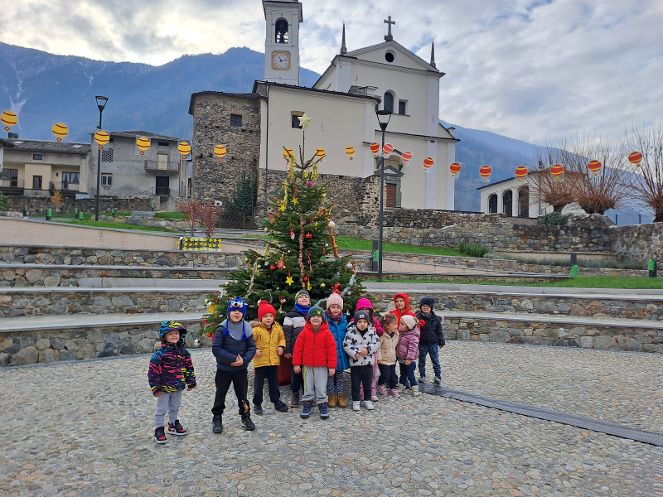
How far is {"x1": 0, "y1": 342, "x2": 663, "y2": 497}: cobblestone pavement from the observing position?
356cm

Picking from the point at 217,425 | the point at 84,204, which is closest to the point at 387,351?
the point at 217,425

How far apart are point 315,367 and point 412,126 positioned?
34882mm

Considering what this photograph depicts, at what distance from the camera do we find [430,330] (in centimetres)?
679

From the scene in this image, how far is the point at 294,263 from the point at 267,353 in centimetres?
153

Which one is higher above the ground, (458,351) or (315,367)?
(315,367)

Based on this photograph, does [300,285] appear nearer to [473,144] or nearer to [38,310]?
[38,310]

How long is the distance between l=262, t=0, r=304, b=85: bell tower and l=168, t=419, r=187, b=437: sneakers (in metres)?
39.6

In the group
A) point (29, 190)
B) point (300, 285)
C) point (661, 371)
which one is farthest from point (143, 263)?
point (29, 190)

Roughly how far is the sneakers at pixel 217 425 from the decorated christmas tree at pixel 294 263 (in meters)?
1.60

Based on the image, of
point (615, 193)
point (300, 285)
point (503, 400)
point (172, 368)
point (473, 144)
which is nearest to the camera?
point (172, 368)

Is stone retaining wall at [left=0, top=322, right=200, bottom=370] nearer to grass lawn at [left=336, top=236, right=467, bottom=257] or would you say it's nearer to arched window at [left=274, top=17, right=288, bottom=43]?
grass lawn at [left=336, top=236, right=467, bottom=257]

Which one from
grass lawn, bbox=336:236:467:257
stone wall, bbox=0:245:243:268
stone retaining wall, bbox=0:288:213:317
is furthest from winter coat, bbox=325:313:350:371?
grass lawn, bbox=336:236:467:257

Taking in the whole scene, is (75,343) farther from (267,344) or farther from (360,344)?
(360,344)

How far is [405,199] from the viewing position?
1433 inches
